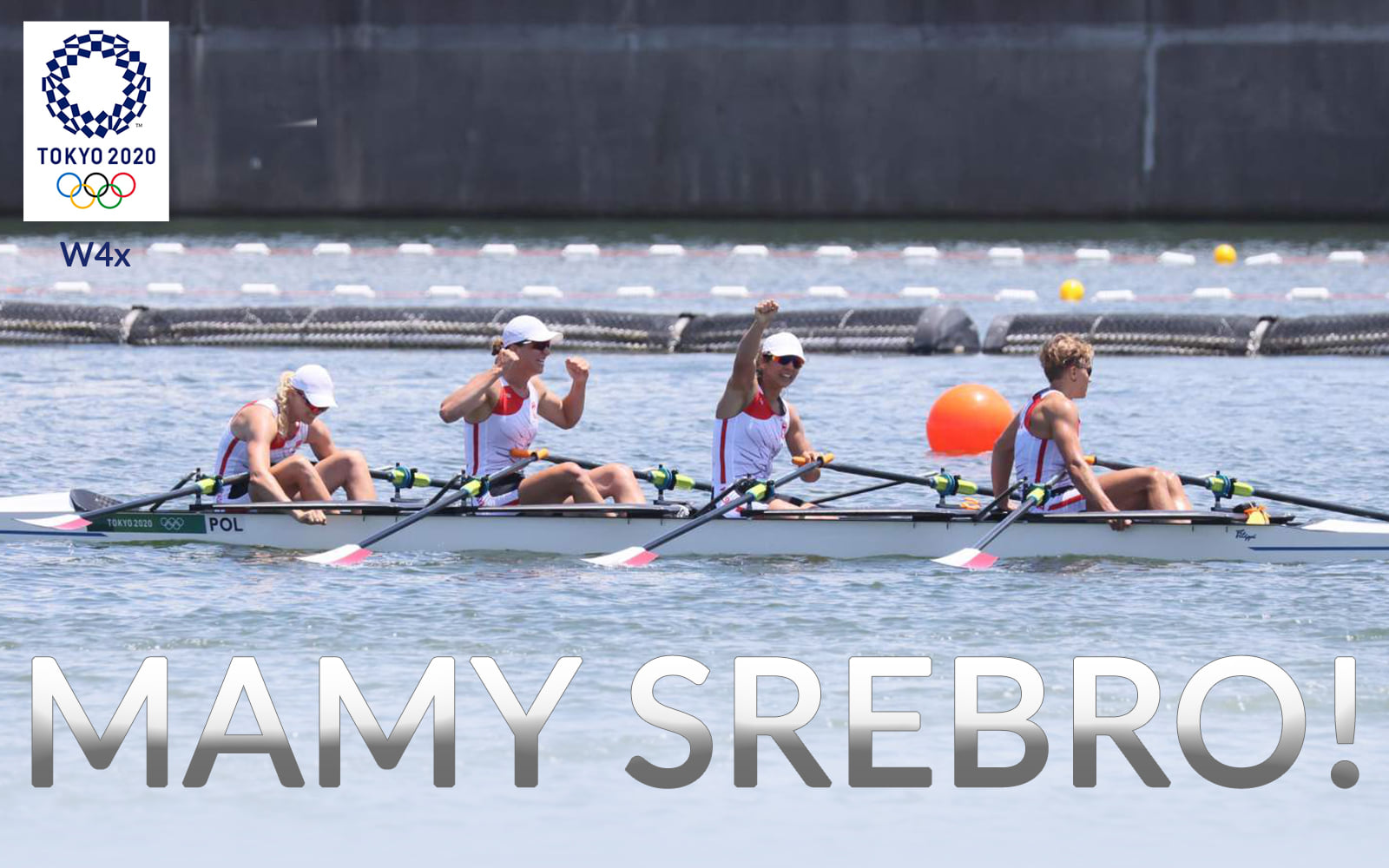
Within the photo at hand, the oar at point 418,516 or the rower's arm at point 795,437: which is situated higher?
the rower's arm at point 795,437

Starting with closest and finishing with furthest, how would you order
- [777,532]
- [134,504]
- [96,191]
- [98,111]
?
[777,532]
[134,504]
[98,111]
[96,191]

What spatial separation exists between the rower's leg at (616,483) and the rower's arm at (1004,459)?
1.90m

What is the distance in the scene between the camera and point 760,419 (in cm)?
1155

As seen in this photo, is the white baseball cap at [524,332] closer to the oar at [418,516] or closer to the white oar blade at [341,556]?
the oar at [418,516]

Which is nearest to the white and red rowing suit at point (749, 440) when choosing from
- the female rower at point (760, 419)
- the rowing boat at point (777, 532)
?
the female rower at point (760, 419)

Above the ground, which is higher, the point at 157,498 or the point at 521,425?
the point at 521,425

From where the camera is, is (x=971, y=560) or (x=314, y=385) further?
(x=314, y=385)

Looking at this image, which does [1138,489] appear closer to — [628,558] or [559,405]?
[628,558]

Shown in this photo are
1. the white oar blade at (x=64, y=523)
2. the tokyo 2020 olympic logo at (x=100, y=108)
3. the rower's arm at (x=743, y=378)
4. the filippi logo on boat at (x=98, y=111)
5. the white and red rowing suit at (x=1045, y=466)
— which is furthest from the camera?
the filippi logo on boat at (x=98, y=111)

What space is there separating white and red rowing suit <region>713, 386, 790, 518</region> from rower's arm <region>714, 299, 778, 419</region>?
0.39ft

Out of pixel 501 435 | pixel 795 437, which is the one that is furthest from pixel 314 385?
pixel 795 437

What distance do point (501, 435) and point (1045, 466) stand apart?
9.57 ft

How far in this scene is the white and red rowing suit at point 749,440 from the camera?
11.5 meters

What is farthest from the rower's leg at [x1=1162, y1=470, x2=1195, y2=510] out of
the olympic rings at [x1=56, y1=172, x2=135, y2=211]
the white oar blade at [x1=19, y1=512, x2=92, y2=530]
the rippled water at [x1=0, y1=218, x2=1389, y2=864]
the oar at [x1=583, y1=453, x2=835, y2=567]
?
the olympic rings at [x1=56, y1=172, x2=135, y2=211]
